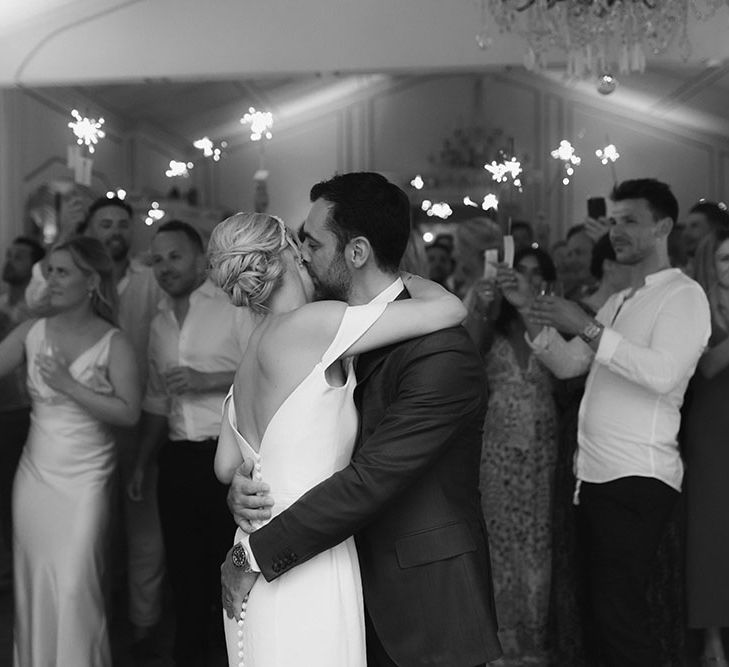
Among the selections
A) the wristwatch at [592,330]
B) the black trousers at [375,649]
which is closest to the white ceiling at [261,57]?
the wristwatch at [592,330]

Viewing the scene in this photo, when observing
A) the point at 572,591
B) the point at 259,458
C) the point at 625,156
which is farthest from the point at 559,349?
the point at 625,156

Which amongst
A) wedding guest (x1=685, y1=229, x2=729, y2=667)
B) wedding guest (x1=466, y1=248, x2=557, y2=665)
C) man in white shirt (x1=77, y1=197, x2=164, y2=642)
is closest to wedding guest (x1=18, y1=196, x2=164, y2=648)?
man in white shirt (x1=77, y1=197, x2=164, y2=642)

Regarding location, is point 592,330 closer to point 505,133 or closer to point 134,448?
point 134,448

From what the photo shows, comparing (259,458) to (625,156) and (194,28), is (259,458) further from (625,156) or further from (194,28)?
(194,28)

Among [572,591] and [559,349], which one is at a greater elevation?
[559,349]

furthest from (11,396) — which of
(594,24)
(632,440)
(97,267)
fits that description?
(594,24)

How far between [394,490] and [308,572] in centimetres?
23

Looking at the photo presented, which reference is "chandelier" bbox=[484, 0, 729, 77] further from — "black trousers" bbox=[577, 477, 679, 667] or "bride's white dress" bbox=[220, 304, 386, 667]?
"bride's white dress" bbox=[220, 304, 386, 667]

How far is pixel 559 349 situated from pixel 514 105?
2.37 metres

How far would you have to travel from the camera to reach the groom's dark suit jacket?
2.01m

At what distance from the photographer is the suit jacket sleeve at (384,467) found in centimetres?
200

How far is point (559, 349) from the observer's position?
350 centimetres

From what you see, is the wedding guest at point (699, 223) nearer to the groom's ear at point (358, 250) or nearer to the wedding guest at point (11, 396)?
the groom's ear at point (358, 250)

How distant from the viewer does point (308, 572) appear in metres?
2.05
